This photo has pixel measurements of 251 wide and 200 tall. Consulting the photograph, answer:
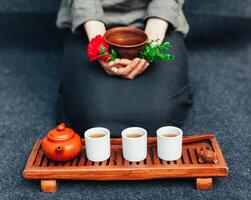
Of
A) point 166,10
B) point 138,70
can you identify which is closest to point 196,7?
point 166,10

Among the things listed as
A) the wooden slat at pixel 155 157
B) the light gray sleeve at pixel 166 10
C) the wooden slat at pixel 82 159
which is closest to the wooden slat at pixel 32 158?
the wooden slat at pixel 82 159

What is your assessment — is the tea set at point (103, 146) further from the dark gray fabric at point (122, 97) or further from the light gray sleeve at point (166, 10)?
the light gray sleeve at point (166, 10)

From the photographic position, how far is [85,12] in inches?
69.8

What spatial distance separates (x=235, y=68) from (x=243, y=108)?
0.40m

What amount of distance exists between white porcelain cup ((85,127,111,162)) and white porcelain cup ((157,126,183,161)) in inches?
6.0

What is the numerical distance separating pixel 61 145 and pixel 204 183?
43 centimetres

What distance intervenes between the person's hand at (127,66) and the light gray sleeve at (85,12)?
26 cm

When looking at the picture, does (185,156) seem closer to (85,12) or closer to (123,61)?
(123,61)

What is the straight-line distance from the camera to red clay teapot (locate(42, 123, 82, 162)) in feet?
4.63

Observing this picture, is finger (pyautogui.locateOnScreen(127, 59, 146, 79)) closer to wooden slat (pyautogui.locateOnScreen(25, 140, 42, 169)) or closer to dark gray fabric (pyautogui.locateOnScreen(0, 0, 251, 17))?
wooden slat (pyautogui.locateOnScreen(25, 140, 42, 169))

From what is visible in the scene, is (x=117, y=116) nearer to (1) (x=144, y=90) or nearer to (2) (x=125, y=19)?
(1) (x=144, y=90)

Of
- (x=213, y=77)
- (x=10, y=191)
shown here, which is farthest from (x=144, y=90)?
(x=213, y=77)

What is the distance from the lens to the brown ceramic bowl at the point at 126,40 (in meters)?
1.57

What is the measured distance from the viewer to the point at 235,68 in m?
2.29
